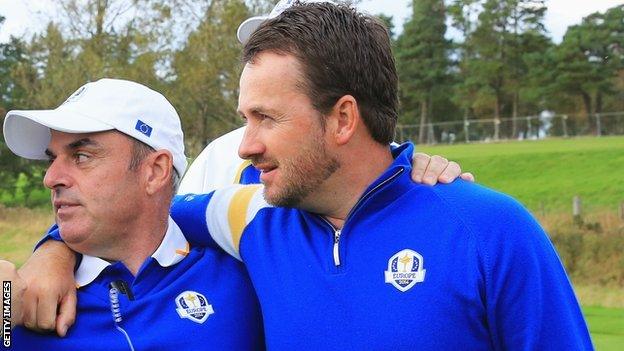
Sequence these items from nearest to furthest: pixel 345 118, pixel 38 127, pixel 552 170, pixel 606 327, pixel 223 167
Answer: pixel 345 118 < pixel 38 127 < pixel 223 167 < pixel 606 327 < pixel 552 170

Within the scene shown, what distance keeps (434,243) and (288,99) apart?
645mm

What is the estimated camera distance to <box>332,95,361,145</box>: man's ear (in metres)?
3.11

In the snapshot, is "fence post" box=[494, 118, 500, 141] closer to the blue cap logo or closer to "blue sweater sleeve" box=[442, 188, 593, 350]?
the blue cap logo

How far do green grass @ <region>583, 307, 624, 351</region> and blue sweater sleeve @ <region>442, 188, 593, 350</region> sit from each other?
6810mm

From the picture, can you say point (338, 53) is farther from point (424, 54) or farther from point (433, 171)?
point (424, 54)

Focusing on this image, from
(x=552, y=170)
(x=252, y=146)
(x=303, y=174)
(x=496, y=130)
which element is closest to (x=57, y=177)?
(x=252, y=146)

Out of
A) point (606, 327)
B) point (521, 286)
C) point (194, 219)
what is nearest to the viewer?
point (521, 286)

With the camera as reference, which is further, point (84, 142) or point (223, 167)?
point (223, 167)

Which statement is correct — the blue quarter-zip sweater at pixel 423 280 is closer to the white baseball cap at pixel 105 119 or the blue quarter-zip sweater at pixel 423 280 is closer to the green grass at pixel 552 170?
the white baseball cap at pixel 105 119

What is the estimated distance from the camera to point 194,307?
321 cm

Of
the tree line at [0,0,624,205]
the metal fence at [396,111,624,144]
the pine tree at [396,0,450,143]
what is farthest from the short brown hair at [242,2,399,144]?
the pine tree at [396,0,450,143]

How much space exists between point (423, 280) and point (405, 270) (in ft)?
0.21

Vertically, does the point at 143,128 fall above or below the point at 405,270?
above

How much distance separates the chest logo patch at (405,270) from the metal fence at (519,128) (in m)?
55.2
